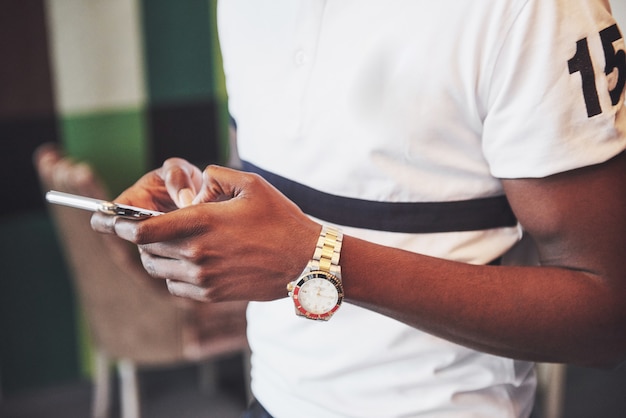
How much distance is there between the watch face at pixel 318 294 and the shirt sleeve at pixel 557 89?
0.77 ft

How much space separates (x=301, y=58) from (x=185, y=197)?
0.78 ft

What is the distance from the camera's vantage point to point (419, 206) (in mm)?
864

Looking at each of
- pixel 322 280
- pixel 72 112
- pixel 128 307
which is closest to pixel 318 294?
pixel 322 280

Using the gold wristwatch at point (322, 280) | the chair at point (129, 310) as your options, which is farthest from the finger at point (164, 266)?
the chair at point (129, 310)

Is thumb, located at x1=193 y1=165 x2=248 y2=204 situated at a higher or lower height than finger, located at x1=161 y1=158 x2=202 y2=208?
higher

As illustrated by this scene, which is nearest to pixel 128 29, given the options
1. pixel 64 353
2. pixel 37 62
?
pixel 37 62

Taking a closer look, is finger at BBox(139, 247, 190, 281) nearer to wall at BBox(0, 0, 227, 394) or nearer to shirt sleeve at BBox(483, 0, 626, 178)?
shirt sleeve at BBox(483, 0, 626, 178)

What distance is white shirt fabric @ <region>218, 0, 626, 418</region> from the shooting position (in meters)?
0.76

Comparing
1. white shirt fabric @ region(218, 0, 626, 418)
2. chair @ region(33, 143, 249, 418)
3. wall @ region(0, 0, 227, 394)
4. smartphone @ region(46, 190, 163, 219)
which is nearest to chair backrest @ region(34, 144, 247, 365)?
chair @ region(33, 143, 249, 418)

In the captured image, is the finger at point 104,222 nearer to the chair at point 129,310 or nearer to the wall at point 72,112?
the chair at point 129,310

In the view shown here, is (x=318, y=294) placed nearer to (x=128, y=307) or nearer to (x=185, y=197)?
(x=185, y=197)

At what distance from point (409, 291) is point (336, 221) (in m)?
0.16

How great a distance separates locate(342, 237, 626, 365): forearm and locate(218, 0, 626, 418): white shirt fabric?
7 cm

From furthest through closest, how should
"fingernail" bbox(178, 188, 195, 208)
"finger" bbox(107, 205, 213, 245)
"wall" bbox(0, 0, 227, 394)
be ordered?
1. "wall" bbox(0, 0, 227, 394)
2. "fingernail" bbox(178, 188, 195, 208)
3. "finger" bbox(107, 205, 213, 245)
